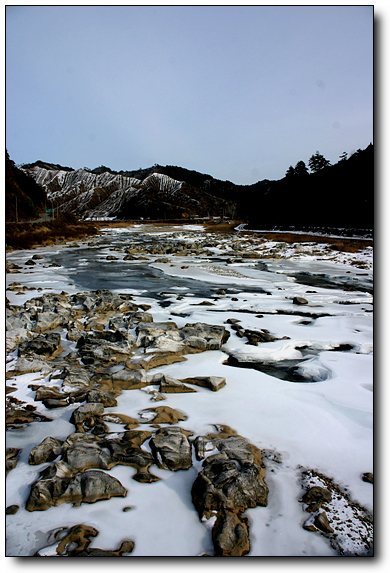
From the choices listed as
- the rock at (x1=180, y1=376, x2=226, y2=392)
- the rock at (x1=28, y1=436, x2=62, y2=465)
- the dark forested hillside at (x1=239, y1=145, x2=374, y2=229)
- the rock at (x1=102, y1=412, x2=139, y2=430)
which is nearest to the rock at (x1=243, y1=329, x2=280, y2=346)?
the rock at (x1=180, y1=376, x2=226, y2=392)

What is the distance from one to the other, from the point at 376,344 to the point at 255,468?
153 cm

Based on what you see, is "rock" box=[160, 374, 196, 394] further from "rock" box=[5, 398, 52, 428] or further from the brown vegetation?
the brown vegetation

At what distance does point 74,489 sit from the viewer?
2695mm

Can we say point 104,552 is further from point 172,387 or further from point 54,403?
point 172,387

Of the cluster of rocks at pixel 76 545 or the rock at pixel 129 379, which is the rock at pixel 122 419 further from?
the cluster of rocks at pixel 76 545

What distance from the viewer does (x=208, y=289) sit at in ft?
43.8

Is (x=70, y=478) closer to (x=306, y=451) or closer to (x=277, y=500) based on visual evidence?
(x=277, y=500)

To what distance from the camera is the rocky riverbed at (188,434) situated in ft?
7.89

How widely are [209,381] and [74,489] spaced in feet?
8.44

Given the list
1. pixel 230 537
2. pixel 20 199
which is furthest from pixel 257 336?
pixel 20 199

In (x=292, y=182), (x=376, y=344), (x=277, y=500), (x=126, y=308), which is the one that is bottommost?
(x=277, y=500)

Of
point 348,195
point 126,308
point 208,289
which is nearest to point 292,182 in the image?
point 348,195

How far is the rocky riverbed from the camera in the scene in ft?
7.89

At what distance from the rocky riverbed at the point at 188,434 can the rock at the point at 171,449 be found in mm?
15
